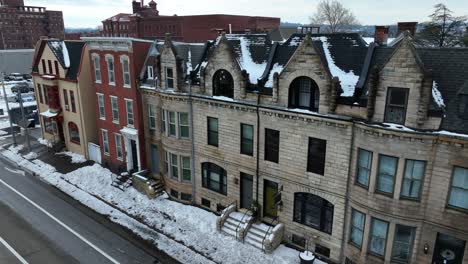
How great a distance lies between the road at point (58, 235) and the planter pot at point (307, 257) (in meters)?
7.65

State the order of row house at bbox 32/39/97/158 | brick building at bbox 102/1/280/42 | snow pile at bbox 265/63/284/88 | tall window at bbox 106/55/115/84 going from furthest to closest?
brick building at bbox 102/1/280/42 → row house at bbox 32/39/97/158 → tall window at bbox 106/55/115/84 → snow pile at bbox 265/63/284/88

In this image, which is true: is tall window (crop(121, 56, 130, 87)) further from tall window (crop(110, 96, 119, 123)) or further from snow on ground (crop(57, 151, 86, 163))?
snow on ground (crop(57, 151, 86, 163))

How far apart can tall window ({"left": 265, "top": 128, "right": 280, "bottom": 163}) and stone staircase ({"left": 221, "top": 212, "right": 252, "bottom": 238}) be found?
4267 millimetres

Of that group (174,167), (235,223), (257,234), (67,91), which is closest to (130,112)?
(174,167)

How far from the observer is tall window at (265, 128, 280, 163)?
19.6m

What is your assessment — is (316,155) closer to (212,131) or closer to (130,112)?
(212,131)

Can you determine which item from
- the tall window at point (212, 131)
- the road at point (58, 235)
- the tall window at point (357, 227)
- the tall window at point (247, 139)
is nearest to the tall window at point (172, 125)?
the tall window at point (212, 131)

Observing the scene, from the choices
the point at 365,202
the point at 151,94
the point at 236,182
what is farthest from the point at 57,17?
the point at 365,202

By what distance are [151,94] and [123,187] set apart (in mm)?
8130

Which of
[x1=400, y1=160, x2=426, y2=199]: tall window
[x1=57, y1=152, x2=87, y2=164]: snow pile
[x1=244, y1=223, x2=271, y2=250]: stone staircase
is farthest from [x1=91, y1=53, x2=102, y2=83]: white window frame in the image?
[x1=400, y1=160, x2=426, y2=199]: tall window

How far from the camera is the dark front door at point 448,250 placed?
1490 centimetres

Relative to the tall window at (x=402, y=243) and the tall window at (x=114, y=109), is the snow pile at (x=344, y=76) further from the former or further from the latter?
the tall window at (x=114, y=109)

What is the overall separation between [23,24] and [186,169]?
121493mm

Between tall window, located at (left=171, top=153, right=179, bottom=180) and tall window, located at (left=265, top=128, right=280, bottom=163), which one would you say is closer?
tall window, located at (left=265, top=128, right=280, bottom=163)
